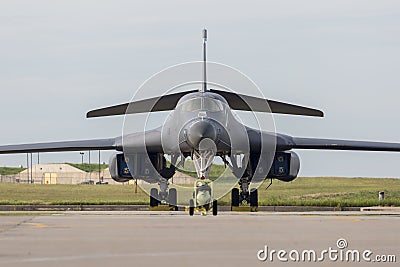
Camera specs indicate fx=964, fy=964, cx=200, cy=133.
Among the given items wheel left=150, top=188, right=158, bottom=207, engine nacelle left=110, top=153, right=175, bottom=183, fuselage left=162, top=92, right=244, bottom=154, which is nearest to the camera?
fuselage left=162, top=92, right=244, bottom=154

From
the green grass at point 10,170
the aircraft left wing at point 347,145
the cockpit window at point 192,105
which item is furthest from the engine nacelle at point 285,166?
the green grass at point 10,170

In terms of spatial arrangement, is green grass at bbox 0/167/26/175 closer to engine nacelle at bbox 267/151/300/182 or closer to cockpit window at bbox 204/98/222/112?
engine nacelle at bbox 267/151/300/182

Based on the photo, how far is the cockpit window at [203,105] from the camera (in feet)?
102

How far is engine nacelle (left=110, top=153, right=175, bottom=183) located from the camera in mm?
35656

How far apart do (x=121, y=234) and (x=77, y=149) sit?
21.8m

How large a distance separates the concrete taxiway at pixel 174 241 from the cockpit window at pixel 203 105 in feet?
27.9

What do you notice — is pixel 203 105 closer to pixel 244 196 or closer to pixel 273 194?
pixel 244 196

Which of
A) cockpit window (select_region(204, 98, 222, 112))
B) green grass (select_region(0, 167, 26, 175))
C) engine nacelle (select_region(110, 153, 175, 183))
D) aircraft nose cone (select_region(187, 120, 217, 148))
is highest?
cockpit window (select_region(204, 98, 222, 112))

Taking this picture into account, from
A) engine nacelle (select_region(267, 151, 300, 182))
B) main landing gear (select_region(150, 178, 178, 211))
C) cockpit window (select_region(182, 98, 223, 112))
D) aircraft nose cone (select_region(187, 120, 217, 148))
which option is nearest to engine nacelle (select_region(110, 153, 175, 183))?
main landing gear (select_region(150, 178, 178, 211))

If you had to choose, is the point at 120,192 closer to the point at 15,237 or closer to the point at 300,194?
the point at 300,194

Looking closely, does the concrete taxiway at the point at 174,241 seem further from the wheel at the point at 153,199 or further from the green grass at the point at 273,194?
the green grass at the point at 273,194

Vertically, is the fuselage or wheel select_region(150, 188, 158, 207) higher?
the fuselage

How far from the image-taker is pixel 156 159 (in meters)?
35.9

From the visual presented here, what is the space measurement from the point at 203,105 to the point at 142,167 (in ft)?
18.0
